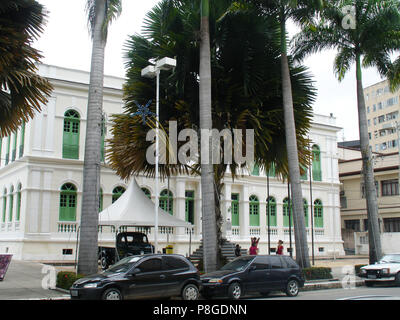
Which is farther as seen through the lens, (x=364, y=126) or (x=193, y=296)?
(x=364, y=126)

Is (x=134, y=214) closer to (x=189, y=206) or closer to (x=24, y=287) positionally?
(x=24, y=287)

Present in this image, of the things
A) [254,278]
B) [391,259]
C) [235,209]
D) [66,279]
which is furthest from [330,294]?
[235,209]

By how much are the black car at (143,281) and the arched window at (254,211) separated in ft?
84.0

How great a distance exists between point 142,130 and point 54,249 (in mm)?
13798

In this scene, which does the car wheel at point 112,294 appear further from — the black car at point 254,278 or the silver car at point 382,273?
the silver car at point 382,273

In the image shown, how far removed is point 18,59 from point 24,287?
767 centimetres

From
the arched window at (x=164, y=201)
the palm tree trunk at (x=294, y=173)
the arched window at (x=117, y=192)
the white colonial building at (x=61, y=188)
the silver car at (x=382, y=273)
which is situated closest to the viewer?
the silver car at (x=382, y=273)

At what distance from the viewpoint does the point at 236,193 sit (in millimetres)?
38281

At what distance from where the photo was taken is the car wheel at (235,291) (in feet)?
44.1

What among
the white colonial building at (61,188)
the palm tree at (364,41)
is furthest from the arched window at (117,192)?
the palm tree at (364,41)

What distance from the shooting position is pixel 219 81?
62.7 ft

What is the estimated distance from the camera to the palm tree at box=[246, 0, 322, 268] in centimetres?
1762
